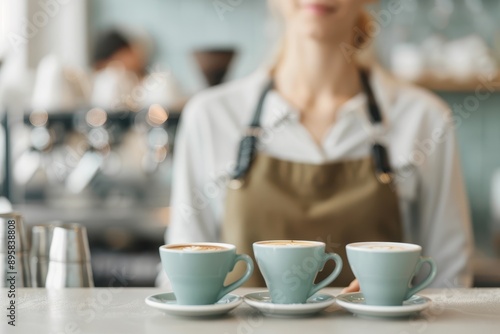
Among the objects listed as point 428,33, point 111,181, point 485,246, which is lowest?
point 485,246

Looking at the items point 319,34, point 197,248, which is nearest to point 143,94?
point 319,34

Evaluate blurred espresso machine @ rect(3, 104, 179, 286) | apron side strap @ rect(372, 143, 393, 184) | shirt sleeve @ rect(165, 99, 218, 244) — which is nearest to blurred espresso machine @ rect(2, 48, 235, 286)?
blurred espresso machine @ rect(3, 104, 179, 286)

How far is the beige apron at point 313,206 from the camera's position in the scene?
1601mm

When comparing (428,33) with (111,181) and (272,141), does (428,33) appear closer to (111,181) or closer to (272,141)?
(111,181)

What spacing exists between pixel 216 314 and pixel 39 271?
34cm

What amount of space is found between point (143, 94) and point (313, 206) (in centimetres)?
148

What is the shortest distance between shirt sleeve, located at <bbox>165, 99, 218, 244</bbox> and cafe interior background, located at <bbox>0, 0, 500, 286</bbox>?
0.94 meters

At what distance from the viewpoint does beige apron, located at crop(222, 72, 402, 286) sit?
63.0 inches

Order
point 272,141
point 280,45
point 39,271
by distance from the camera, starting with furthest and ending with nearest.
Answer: point 280,45 < point 272,141 < point 39,271

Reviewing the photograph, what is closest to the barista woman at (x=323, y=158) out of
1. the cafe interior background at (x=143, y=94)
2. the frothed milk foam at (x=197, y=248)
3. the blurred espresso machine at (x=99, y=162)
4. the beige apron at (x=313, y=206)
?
the beige apron at (x=313, y=206)

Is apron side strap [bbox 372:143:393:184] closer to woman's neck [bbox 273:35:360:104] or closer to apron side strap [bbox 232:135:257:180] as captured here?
woman's neck [bbox 273:35:360:104]

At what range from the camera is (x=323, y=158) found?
1.69 m

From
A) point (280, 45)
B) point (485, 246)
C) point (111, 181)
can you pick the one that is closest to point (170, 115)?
point (111, 181)

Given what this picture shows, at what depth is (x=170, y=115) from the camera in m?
2.85
